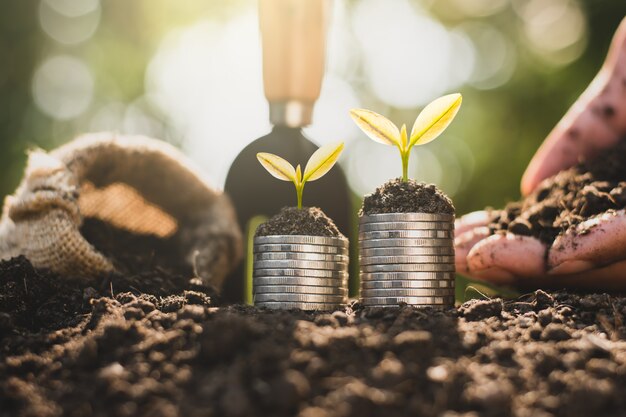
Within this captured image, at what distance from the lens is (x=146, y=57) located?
8547 mm

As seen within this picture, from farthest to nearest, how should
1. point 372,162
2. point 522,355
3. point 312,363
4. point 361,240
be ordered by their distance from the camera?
point 372,162 < point 361,240 < point 522,355 < point 312,363

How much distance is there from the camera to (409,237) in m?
1.63

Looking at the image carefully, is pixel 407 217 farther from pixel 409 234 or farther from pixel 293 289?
pixel 293 289

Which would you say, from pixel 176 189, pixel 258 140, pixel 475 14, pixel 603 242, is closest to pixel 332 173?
pixel 258 140

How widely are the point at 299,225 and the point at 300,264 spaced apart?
0.12m

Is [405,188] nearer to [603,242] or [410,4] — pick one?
[603,242]

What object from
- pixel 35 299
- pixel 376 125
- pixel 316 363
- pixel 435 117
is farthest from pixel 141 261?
pixel 316 363

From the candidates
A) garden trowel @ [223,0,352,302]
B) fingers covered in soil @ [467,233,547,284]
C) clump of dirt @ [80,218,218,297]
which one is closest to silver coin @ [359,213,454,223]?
fingers covered in soil @ [467,233,547,284]

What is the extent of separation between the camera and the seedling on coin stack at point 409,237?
163 centimetres

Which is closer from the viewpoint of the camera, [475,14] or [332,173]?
[332,173]

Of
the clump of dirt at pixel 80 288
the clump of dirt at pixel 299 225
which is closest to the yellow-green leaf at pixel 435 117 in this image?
the clump of dirt at pixel 299 225

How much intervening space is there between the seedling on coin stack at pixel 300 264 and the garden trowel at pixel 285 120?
0.97 meters

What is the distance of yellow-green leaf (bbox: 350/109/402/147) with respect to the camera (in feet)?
5.67

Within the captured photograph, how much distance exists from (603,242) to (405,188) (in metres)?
0.61
